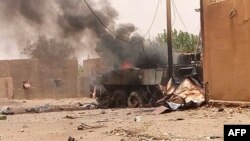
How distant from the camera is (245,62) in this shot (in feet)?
41.7

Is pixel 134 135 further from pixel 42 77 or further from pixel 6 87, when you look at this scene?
pixel 42 77

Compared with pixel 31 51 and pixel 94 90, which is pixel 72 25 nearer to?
pixel 94 90

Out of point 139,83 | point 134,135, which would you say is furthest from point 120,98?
point 134,135

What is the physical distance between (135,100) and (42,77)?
50.6ft

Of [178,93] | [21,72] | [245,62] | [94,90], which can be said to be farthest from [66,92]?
[245,62]

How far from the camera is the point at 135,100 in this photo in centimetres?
2025

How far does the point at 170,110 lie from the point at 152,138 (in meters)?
6.14

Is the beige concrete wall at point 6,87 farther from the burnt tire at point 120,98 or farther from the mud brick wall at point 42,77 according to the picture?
the burnt tire at point 120,98

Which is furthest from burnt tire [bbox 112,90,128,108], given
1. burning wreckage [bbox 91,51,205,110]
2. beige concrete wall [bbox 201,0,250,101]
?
beige concrete wall [bbox 201,0,250,101]

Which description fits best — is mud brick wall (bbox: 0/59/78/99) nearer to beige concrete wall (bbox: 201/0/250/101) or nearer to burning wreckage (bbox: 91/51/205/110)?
burning wreckage (bbox: 91/51/205/110)

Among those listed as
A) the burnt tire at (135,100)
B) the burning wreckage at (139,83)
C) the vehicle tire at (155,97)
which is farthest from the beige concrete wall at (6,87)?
the vehicle tire at (155,97)

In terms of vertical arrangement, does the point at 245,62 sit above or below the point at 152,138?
above

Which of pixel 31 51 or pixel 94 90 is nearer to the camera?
pixel 94 90

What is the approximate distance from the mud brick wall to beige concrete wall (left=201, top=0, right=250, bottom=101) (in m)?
20.8
